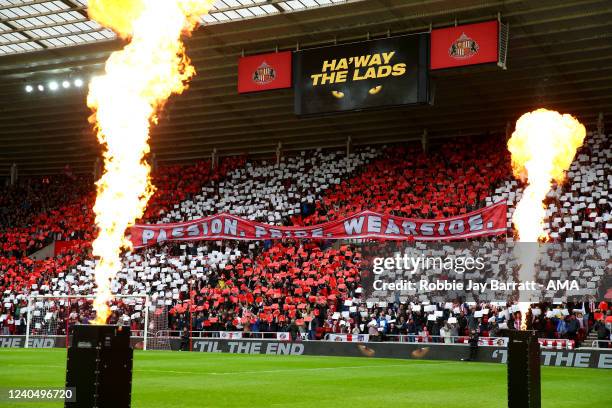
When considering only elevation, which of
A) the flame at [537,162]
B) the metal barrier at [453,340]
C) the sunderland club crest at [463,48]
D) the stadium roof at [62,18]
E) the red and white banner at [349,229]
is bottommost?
the metal barrier at [453,340]

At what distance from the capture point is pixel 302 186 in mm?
42750

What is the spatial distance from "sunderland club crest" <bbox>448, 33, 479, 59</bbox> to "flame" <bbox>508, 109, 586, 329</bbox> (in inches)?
144

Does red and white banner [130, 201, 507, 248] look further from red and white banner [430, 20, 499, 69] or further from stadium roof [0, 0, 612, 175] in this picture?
red and white banner [430, 20, 499, 69]

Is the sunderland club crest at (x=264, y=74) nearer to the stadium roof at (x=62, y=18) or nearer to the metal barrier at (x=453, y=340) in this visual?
the stadium roof at (x=62, y=18)

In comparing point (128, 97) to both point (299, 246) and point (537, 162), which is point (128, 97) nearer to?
point (537, 162)

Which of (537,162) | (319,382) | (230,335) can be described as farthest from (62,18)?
(319,382)

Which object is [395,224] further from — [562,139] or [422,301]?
[562,139]

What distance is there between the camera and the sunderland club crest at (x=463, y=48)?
2902cm

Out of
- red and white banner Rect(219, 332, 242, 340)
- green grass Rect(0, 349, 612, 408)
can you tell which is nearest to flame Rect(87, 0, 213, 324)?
green grass Rect(0, 349, 612, 408)

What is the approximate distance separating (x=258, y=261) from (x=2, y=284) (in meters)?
14.0

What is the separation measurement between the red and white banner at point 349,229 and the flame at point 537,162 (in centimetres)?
138

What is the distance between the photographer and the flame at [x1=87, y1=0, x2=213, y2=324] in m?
13.7

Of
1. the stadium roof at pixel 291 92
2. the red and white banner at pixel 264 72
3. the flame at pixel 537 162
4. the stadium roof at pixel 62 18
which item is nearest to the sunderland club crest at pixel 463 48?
the stadium roof at pixel 291 92

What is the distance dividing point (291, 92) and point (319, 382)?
21.5 meters
